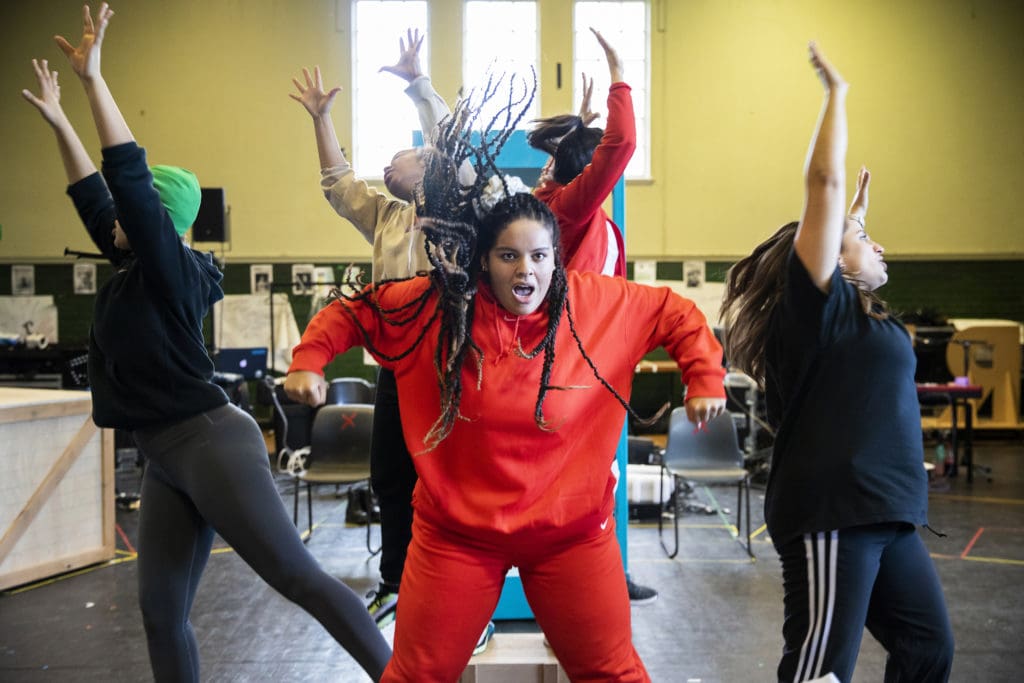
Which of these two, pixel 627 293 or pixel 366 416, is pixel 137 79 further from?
pixel 627 293

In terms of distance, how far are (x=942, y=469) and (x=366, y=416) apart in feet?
17.4

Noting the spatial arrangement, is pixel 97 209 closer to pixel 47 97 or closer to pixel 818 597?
pixel 47 97

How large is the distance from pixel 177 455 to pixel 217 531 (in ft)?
0.75

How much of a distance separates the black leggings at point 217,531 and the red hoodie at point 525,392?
47 cm

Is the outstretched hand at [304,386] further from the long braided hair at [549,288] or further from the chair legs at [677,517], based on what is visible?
the chair legs at [677,517]

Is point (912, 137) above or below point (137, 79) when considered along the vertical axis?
below

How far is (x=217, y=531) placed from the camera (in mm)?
2191

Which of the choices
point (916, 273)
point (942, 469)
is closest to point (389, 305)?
point (942, 469)

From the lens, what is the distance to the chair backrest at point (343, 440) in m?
5.24

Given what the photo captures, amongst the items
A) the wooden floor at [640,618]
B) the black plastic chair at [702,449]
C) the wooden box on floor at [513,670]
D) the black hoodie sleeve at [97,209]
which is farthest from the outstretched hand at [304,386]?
the black plastic chair at [702,449]

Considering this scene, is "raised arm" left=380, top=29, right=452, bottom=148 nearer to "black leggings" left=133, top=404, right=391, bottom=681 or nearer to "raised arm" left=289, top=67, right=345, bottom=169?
"raised arm" left=289, top=67, right=345, bottom=169

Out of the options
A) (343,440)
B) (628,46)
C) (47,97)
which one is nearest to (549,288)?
(47,97)

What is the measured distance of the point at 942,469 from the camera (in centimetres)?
742

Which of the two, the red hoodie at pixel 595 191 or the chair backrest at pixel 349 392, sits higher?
the red hoodie at pixel 595 191
